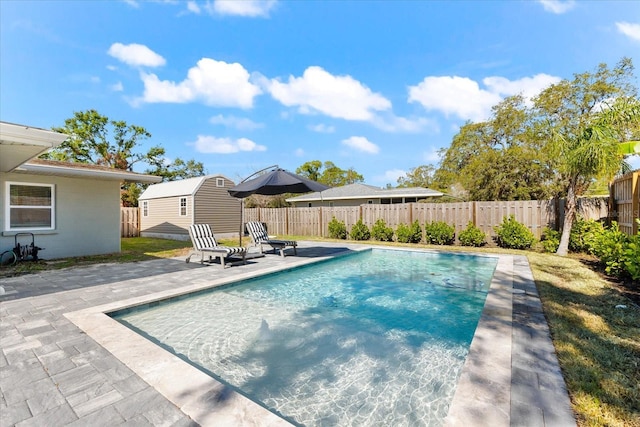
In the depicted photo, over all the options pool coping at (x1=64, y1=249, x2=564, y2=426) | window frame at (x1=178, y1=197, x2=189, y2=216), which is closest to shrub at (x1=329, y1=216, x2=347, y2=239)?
window frame at (x1=178, y1=197, x2=189, y2=216)

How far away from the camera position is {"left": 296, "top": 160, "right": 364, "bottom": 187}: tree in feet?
146

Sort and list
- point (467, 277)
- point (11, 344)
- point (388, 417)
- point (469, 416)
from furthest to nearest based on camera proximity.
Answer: point (467, 277), point (11, 344), point (388, 417), point (469, 416)

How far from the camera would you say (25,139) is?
4.64 m

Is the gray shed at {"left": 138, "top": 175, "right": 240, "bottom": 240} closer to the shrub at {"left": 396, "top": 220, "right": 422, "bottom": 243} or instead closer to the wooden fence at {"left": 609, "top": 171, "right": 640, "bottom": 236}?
the shrub at {"left": 396, "top": 220, "right": 422, "bottom": 243}

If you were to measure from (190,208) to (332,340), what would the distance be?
14.0 metres

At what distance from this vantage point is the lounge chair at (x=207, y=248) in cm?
776

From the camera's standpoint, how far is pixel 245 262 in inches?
333

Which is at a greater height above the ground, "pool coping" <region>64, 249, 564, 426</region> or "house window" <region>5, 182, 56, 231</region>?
"house window" <region>5, 182, 56, 231</region>

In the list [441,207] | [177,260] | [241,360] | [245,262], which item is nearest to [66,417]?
[241,360]

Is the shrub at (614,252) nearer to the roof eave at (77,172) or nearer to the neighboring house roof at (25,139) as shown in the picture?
the neighboring house roof at (25,139)

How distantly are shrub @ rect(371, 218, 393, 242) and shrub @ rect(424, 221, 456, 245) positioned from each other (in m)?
1.68

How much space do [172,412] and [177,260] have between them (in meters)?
7.69

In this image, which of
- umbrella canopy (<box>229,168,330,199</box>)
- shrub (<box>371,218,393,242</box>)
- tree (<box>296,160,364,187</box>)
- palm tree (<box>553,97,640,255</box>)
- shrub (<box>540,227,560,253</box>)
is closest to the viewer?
palm tree (<box>553,97,640,255</box>)

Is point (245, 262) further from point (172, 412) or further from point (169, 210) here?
point (169, 210)
